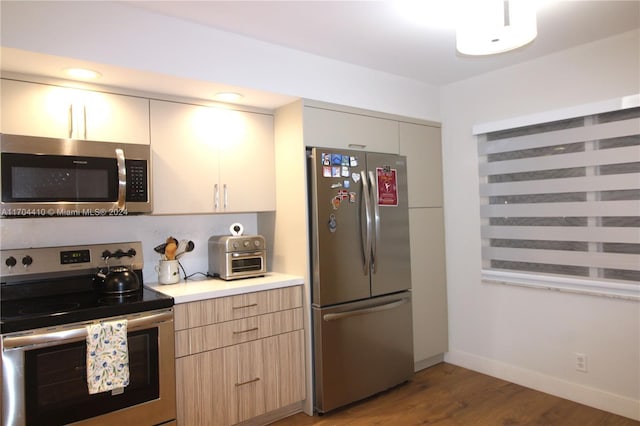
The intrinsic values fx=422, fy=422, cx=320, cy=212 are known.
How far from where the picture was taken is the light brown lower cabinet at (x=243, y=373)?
2.32 metres

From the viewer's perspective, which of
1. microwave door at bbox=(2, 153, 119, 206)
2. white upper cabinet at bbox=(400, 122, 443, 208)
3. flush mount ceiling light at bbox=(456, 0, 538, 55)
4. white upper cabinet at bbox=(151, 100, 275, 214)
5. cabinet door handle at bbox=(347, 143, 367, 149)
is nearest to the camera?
flush mount ceiling light at bbox=(456, 0, 538, 55)

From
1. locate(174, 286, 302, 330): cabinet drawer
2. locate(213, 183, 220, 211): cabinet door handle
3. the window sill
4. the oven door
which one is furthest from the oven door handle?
the window sill

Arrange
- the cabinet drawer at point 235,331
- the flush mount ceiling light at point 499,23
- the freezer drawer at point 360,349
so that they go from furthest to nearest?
the freezer drawer at point 360,349, the cabinet drawer at point 235,331, the flush mount ceiling light at point 499,23

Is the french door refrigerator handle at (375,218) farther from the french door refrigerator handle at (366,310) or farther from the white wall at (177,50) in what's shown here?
the white wall at (177,50)

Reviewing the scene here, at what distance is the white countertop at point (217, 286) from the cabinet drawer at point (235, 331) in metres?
0.17

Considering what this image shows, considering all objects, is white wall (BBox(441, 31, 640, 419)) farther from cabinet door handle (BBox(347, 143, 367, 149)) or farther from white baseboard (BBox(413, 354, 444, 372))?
cabinet door handle (BBox(347, 143, 367, 149))

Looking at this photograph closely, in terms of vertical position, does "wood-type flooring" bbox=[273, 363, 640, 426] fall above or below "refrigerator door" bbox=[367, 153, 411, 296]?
below

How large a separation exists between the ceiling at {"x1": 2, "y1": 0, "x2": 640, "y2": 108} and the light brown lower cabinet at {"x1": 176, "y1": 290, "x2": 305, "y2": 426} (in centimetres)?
142

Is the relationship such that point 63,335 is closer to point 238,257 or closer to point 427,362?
point 238,257

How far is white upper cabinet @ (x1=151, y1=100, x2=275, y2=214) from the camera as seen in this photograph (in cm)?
258

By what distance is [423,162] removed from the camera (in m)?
3.50

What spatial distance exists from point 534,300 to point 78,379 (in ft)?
9.56

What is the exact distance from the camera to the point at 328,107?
9.52 ft

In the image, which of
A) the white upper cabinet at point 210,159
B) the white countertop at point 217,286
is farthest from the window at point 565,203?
the white upper cabinet at point 210,159
